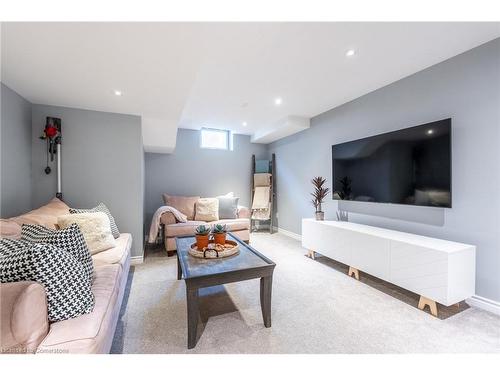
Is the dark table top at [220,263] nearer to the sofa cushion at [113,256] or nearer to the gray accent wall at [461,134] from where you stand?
the sofa cushion at [113,256]

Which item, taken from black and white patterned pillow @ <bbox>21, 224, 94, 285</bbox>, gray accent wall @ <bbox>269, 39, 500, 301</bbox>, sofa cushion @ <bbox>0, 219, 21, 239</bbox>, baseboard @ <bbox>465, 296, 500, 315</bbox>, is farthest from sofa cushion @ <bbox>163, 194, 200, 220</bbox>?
baseboard @ <bbox>465, 296, 500, 315</bbox>

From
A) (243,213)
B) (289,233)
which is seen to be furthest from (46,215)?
(289,233)

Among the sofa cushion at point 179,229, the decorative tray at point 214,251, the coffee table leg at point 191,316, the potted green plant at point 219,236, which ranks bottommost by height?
the coffee table leg at point 191,316

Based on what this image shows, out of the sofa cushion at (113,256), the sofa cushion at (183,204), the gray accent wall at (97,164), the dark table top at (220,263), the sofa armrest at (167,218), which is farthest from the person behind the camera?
the sofa cushion at (183,204)

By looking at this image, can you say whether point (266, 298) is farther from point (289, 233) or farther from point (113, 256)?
point (289, 233)

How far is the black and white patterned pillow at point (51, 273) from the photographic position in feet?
3.10

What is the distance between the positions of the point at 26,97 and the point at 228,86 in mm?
2316

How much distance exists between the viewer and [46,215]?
215 centimetres

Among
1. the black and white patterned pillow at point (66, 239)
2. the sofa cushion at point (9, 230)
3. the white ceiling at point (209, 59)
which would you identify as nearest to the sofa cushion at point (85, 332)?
the black and white patterned pillow at point (66, 239)

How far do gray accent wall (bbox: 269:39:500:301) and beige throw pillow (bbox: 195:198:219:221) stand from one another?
2.51 metres

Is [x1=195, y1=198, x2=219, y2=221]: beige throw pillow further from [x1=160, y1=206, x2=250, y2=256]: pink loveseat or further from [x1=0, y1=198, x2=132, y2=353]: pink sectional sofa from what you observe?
[x1=0, y1=198, x2=132, y2=353]: pink sectional sofa

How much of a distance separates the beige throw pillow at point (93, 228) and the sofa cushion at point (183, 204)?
6.66 ft

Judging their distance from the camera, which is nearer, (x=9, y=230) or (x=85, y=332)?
(x=85, y=332)

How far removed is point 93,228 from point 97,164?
115 centimetres
